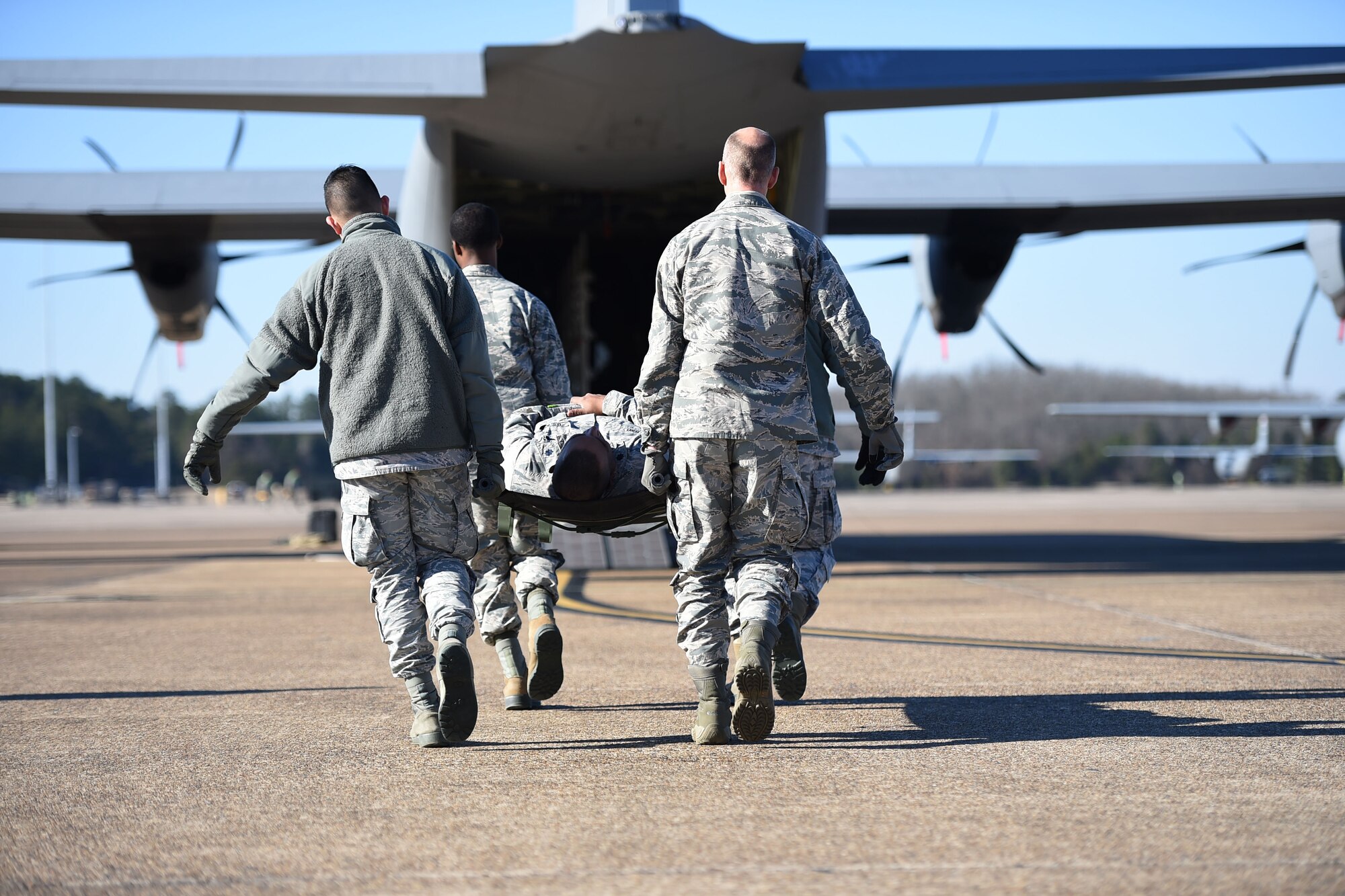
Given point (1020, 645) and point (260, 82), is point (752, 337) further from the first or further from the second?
point (260, 82)

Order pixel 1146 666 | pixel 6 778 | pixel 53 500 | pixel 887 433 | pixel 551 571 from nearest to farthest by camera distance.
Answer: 1. pixel 6 778
2. pixel 887 433
3. pixel 551 571
4. pixel 1146 666
5. pixel 53 500

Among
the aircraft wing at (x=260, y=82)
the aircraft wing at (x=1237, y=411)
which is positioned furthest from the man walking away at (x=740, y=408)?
the aircraft wing at (x=1237, y=411)

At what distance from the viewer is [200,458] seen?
12.3 ft

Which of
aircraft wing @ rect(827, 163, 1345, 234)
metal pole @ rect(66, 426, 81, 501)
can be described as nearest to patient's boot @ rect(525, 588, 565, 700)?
aircraft wing @ rect(827, 163, 1345, 234)

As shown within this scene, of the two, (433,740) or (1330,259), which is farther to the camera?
(1330,259)

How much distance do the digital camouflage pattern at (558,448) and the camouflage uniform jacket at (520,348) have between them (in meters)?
0.20

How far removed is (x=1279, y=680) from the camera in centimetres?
462

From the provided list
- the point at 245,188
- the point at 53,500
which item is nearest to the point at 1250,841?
the point at 245,188

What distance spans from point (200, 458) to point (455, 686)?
1.12 m

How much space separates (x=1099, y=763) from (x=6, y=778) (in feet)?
9.83

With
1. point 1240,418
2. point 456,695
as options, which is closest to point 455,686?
point 456,695

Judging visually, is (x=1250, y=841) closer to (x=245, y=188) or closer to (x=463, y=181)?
(x=463, y=181)

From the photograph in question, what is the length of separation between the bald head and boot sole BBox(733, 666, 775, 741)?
5.05 feet

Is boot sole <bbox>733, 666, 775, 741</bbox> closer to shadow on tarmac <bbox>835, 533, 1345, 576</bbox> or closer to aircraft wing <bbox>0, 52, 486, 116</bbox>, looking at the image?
aircraft wing <bbox>0, 52, 486, 116</bbox>
